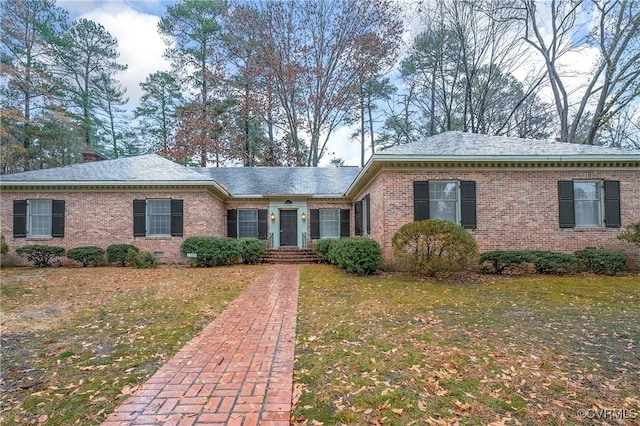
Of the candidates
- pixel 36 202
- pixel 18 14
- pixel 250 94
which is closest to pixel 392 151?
pixel 36 202

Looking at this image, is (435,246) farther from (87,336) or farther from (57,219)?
(57,219)

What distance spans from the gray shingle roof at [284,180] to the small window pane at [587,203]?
8609mm

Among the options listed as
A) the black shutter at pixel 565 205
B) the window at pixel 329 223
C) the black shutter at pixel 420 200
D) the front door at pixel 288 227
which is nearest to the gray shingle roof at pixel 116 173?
the front door at pixel 288 227

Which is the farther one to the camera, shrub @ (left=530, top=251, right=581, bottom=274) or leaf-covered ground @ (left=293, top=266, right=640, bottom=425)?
shrub @ (left=530, top=251, right=581, bottom=274)

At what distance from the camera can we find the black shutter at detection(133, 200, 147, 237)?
497 inches

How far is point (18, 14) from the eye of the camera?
18.8 metres

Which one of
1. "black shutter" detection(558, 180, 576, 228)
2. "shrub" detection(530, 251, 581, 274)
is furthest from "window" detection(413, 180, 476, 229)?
"black shutter" detection(558, 180, 576, 228)

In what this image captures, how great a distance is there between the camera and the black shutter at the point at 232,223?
15.3 metres

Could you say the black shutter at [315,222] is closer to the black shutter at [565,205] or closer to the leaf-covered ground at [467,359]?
the leaf-covered ground at [467,359]

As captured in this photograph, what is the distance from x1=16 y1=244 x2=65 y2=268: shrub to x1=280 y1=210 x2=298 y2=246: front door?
8.39 metres

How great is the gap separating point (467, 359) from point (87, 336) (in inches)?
179

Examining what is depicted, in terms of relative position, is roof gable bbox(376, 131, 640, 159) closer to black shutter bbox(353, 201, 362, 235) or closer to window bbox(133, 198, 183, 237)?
black shutter bbox(353, 201, 362, 235)

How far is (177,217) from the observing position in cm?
1277

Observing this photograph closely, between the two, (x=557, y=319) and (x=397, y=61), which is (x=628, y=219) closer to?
(x=557, y=319)
